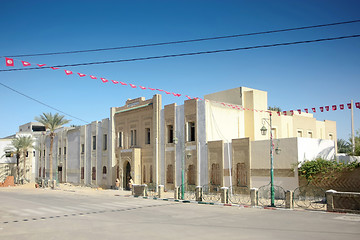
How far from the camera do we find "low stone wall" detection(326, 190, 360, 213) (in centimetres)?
1795

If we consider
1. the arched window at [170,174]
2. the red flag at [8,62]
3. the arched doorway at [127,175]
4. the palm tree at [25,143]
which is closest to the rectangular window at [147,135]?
the arched doorway at [127,175]

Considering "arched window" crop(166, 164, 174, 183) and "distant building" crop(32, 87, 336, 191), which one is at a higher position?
"distant building" crop(32, 87, 336, 191)

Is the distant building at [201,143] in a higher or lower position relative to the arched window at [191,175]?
higher

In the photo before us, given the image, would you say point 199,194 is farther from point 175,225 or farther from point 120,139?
point 120,139

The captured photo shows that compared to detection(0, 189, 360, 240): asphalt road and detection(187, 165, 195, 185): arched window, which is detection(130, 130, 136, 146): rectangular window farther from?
detection(0, 189, 360, 240): asphalt road

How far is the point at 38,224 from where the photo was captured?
15.0m

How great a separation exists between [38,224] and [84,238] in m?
4.37

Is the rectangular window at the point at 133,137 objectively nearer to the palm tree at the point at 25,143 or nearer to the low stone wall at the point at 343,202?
the low stone wall at the point at 343,202

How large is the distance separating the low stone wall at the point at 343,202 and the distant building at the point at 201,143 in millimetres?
6280

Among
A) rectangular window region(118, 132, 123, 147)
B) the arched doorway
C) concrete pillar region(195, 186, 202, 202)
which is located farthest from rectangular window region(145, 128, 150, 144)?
concrete pillar region(195, 186, 202, 202)

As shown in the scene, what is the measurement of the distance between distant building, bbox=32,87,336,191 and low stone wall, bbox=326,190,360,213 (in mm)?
6280

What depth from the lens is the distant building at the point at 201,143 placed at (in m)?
27.3

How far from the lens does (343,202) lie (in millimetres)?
18453

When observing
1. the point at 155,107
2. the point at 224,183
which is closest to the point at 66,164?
the point at 155,107
